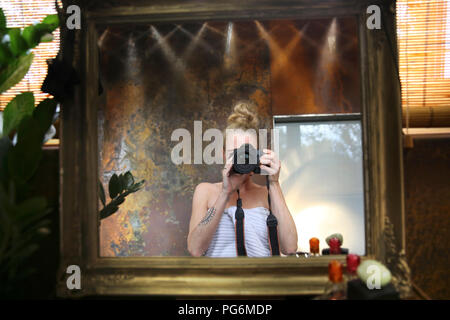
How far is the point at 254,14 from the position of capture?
31.1 inches

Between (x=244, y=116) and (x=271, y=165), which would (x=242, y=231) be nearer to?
(x=271, y=165)

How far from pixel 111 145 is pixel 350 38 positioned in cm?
60

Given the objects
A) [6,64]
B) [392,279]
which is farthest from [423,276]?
[6,64]

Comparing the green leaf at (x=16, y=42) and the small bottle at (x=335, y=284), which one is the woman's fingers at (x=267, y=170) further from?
the green leaf at (x=16, y=42)

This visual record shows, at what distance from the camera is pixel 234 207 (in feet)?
2.64

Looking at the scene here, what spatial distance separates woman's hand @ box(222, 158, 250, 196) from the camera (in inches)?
31.5

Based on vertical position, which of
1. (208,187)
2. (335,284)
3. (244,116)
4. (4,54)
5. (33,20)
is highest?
(33,20)

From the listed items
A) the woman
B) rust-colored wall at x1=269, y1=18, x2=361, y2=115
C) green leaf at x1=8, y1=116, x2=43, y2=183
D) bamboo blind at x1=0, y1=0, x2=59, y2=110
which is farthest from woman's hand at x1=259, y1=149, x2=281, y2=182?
bamboo blind at x1=0, y1=0, x2=59, y2=110

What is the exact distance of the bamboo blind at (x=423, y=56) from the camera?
2.76ft

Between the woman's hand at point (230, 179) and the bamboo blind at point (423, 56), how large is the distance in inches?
16.8

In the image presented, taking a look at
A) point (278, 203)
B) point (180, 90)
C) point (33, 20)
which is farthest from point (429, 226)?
point (33, 20)

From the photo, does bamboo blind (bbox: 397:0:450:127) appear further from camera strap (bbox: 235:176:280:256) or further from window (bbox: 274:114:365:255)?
camera strap (bbox: 235:176:280:256)

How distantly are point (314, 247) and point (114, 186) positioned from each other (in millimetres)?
477

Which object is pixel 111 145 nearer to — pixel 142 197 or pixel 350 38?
pixel 142 197
